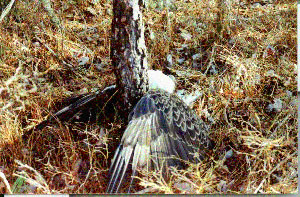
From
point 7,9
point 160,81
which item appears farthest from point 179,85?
point 7,9

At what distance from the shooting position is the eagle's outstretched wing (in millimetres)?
1910

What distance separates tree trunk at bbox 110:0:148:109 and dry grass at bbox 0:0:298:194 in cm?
5

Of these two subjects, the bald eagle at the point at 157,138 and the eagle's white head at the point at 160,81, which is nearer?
the bald eagle at the point at 157,138

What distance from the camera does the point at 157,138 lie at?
1921 millimetres

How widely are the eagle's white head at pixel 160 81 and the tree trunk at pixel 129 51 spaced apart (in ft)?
0.09

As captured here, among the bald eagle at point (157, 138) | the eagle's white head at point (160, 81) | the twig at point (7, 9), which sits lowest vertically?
the bald eagle at point (157, 138)

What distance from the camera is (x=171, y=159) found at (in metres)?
1.95

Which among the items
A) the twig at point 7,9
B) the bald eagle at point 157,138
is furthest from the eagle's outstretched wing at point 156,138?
the twig at point 7,9

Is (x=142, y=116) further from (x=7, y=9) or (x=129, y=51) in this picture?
(x=7, y=9)

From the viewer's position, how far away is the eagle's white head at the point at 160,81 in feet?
6.68

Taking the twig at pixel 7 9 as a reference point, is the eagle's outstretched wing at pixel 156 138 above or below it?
below

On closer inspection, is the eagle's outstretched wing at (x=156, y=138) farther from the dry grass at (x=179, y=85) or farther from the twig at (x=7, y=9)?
the twig at (x=7, y=9)

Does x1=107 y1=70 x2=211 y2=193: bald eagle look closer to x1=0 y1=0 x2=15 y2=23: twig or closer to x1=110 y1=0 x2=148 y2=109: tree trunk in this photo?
x1=110 y1=0 x2=148 y2=109: tree trunk

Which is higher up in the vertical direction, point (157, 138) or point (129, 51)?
point (129, 51)
